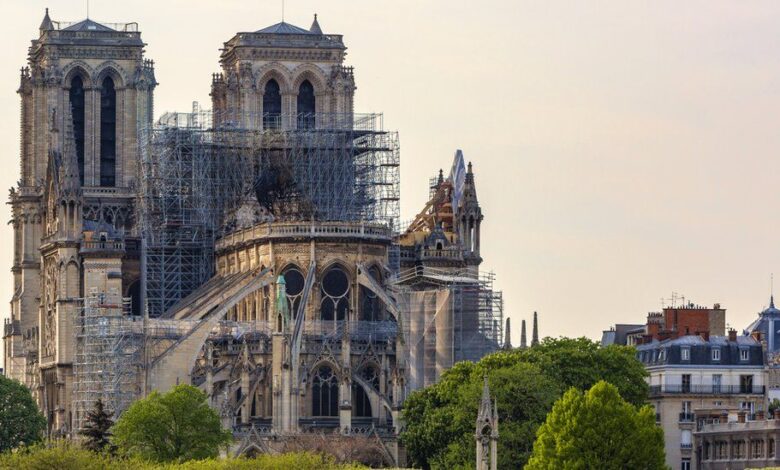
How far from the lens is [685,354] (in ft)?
421

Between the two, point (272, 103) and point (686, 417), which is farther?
point (272, 103)

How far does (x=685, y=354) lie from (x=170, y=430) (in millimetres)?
21431

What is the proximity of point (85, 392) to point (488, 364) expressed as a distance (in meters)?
25.4

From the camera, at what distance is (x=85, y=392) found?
14238cm

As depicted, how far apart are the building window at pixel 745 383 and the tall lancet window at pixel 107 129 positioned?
144 feet

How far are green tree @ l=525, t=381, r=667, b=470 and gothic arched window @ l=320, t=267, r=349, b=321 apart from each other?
3623 centimetres

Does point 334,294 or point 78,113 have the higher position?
point 78,113

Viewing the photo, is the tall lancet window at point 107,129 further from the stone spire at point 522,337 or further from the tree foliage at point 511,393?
the tree foliage at point 511,393

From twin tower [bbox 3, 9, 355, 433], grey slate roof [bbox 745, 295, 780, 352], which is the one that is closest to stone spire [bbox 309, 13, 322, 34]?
twin tower [bbox 3, 9, 355, 433]

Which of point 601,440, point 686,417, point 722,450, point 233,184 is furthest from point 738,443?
point 233,184

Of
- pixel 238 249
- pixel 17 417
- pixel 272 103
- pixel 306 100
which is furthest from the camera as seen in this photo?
pixel 306 100

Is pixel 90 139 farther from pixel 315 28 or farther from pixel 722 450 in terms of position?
pixel 722 450

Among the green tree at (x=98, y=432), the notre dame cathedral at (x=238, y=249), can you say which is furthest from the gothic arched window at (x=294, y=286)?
the green tree at (x=98, y=432)

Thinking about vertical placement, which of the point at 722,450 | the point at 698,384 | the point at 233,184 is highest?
the point at 233,184
